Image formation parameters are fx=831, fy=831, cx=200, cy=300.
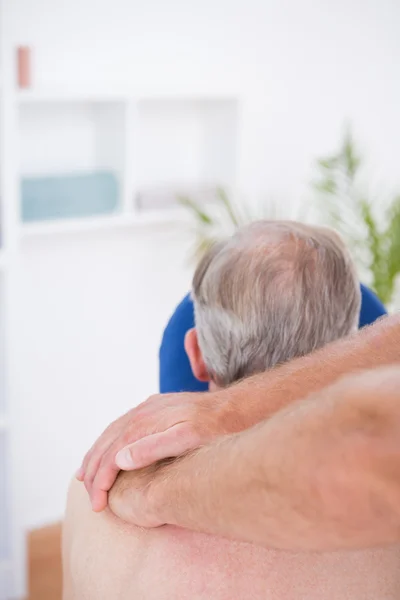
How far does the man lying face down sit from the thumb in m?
0.07

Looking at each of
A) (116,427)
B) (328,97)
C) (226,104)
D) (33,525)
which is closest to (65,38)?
(226,104)

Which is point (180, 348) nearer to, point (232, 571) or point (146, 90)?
point (232, 571)

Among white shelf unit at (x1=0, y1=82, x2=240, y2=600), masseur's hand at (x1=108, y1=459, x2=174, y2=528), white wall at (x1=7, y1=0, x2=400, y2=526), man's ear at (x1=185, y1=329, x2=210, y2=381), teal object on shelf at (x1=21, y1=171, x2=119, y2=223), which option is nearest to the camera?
masseur's hand at (x1=108, y1=459, x2=174, y2=528)

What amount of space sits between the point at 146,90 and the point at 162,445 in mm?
2291

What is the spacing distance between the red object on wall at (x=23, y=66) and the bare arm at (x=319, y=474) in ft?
7.66

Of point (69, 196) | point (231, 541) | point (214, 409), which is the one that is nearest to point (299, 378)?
point (214, 409)

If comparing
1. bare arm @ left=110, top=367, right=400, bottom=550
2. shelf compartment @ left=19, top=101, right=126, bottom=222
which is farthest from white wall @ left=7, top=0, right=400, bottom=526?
bare arm @ left=110, top=367, right=400, bottom=550

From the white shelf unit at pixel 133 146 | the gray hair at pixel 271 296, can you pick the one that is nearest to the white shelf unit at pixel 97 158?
the white shelf unit at pixel 133 146

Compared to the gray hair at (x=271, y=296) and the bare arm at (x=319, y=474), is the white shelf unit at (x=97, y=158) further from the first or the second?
the bare arm at (x=319, y=474)

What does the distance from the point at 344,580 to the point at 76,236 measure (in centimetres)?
249

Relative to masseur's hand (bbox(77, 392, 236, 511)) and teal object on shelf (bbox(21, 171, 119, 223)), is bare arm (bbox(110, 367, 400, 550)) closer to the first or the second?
masseur's hand (bbox(77, 392, 236, 511))

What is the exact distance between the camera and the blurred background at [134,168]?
309 cm

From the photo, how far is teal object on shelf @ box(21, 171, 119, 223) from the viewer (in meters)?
3.05

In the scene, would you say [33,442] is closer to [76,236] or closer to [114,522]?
[76,236]
